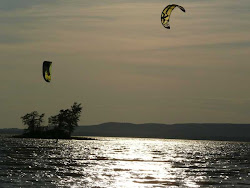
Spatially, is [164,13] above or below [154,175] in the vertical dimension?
above

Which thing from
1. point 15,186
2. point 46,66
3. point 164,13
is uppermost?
point 164,13

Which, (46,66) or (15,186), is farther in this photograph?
(46,66)

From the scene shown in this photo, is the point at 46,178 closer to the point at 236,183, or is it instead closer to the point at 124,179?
the point at 124,179

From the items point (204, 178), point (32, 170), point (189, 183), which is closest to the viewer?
point (189, 183)

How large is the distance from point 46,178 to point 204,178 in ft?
43.8

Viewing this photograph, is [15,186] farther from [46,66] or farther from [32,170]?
[46,66]

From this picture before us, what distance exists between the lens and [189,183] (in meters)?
49.7

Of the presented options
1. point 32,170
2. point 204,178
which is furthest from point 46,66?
point 204,178

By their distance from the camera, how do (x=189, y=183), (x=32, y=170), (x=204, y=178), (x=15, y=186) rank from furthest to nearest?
(x=32, y=170) → (x=204, y=178) → (x=189, y=183) → (x=15, y=186)

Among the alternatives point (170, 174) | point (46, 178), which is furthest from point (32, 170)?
point (170, 174)

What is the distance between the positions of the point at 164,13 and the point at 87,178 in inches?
602

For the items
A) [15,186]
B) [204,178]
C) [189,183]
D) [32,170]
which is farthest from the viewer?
[32,170]

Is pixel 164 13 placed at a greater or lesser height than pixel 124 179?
greater

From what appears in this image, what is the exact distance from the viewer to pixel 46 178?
166ft
